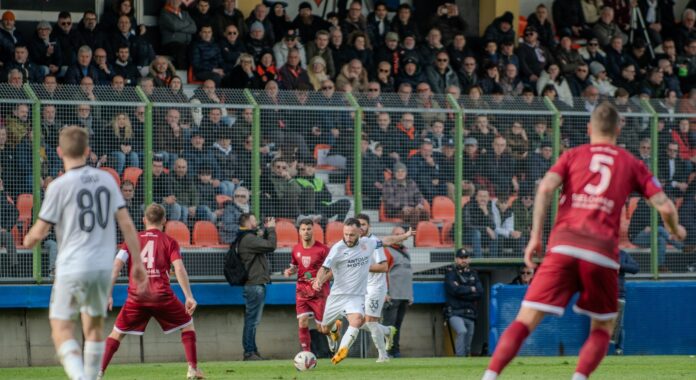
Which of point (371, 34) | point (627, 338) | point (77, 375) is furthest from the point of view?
point (371, 34)

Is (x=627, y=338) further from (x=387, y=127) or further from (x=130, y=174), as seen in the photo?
(x=130, y=174)

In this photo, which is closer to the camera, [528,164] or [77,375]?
[77,375]

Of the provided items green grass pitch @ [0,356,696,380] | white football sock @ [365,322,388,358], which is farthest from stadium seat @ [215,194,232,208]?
white football sock @ [365,322,388,358]

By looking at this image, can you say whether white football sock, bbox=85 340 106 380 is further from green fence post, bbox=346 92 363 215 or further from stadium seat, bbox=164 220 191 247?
green fence post, bbox=346 92 363 215

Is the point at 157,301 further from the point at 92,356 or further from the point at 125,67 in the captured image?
the point at 125,67

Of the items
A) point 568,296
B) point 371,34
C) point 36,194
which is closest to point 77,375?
point 568,296

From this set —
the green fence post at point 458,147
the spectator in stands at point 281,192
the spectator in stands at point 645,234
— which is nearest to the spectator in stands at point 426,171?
the green fence post at point 458,147

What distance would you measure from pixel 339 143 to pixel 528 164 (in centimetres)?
300

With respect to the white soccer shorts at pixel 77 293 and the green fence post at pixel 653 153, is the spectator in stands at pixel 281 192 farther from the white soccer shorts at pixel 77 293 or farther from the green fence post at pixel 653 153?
the white soccer shorts at pixel 77 293

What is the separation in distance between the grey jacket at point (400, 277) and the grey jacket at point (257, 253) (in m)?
1.90

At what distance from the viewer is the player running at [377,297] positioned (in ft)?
57.8

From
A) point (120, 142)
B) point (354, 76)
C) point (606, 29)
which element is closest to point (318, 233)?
point (120, 142)

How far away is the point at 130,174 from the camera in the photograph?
18.4 metres

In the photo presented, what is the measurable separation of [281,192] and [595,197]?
10523 millimetres
